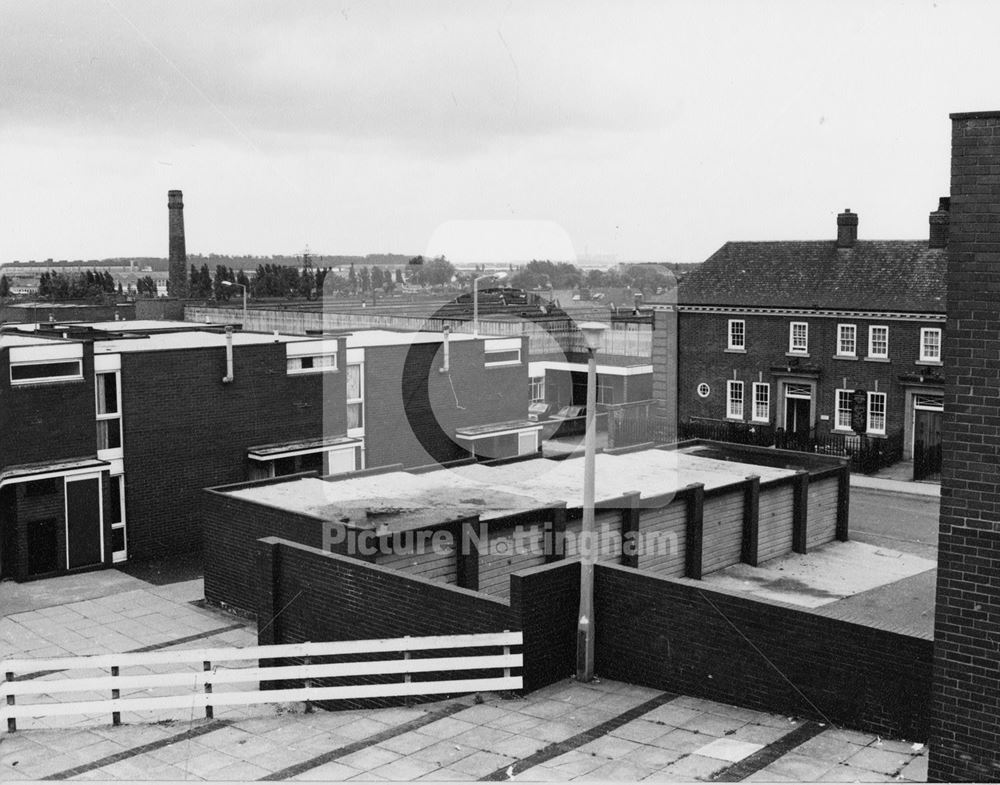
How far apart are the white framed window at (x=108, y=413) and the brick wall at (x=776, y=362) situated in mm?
27216

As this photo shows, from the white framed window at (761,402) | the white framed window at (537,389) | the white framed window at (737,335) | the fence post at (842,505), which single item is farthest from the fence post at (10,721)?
the white framed window at (537,389)

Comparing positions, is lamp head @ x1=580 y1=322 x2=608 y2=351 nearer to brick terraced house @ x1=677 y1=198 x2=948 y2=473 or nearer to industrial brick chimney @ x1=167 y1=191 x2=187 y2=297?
brick terraced house @ x1=677 y1=198 x2=948 y2=473

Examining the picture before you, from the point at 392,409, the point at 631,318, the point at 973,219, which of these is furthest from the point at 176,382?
the point at 631,318

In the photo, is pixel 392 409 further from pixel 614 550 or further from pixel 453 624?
pixel 453 624

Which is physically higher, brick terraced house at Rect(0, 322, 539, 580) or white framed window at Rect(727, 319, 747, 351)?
white framed window at Rect(727, 319, 747, 351)

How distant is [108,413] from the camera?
26.8 metres

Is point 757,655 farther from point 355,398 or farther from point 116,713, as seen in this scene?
point 355,398

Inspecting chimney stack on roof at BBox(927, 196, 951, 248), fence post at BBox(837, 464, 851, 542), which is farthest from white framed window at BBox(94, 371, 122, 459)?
chimney stack on roof at BBox(927, 196, 951, 248)

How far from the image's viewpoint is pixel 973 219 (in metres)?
8.88

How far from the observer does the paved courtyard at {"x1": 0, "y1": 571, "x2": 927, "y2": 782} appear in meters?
10.3

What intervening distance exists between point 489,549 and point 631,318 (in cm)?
3872

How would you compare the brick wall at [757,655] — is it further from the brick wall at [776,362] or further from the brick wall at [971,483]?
the brick wall at [776,362]

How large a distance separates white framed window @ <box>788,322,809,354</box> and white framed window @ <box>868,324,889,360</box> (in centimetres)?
276

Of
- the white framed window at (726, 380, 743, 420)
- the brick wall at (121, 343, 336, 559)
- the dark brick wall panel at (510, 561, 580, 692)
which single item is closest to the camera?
the dark brick wall panel at (510, 561, 580, 692)
